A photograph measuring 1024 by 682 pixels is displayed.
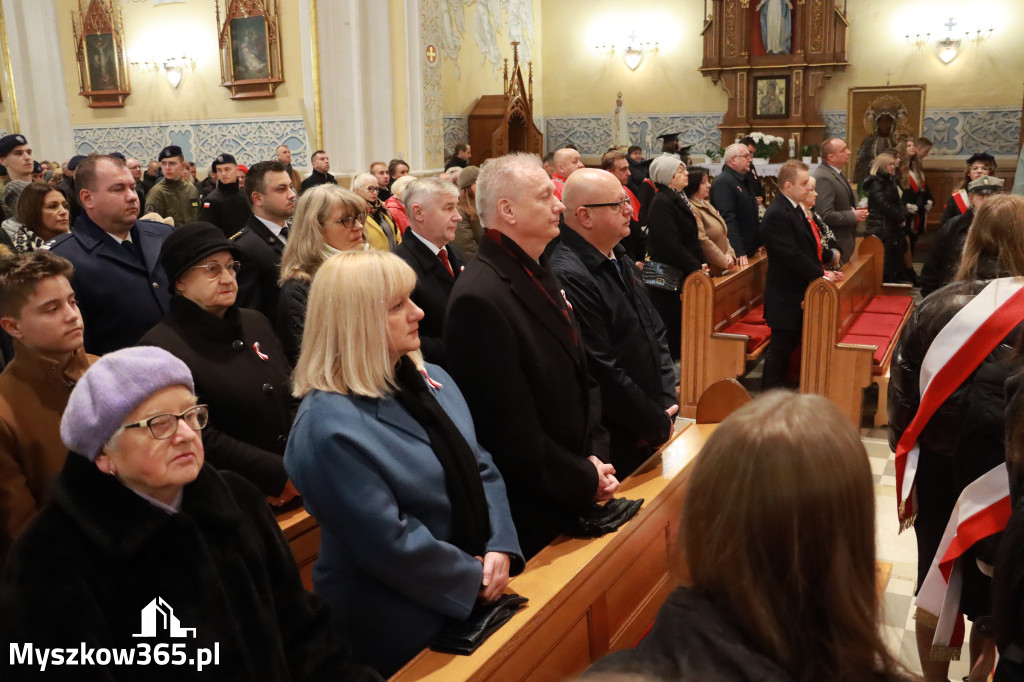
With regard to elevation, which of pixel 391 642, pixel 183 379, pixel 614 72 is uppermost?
pixel 614 72

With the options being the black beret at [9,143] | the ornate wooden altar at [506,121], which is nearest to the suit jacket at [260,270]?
the black beret at [9,143]

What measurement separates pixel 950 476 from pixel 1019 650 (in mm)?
1441

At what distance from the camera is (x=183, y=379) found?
1838mm

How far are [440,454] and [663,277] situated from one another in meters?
4.43

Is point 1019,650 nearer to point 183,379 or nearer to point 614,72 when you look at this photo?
point 183,379

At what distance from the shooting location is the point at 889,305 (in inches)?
296

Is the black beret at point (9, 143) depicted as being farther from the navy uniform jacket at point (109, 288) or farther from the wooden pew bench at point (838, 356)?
the wooden pew bench at point (838, 356)

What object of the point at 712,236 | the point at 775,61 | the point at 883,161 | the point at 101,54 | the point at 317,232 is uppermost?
the point at 101,54

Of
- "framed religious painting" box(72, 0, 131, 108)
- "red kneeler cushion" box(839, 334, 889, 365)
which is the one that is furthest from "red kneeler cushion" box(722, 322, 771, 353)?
"framed religious painting" box(72, 0, 131, 108)

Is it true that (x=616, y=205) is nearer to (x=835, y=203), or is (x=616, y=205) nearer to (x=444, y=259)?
(x=444, y=259)

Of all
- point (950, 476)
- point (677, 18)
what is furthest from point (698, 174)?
point (677, 18)

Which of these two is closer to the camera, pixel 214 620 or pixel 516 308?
pixel 214 620

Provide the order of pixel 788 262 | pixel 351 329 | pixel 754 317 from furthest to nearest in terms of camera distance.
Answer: pixel 754 317, pixel 788 262, pixel 351 329

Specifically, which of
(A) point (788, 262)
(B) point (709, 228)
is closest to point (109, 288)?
(A) point (788, 262)
